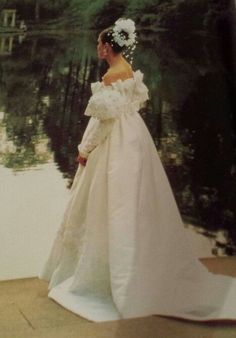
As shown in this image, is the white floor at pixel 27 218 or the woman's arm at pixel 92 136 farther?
the woman's arm at pixel 92 136

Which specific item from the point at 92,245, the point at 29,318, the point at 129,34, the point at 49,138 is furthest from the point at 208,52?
the point at 29,318

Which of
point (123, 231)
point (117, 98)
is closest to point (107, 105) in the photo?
point (117, 98)

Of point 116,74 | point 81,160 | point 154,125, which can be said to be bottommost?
point 81,160

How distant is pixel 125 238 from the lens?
129cm

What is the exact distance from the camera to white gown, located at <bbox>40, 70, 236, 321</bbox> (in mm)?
1251

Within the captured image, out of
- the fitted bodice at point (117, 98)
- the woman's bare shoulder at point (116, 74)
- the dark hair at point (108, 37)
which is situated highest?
the dark hair at point (108, 37)

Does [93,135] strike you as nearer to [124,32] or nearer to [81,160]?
[81,160]

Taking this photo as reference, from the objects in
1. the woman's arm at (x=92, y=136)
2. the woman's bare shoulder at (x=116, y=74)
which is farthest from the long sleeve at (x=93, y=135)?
the woman's bare shoulder at (x=116, y=74)

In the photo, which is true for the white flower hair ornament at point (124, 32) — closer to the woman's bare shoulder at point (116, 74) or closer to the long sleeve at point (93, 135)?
the woman's bare shoulder at point (116, 74)

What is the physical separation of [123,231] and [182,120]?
1.03 ft

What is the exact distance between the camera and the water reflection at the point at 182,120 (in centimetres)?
130

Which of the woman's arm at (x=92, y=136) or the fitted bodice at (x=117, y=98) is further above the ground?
the fitted bodice at (x=117, y=98)

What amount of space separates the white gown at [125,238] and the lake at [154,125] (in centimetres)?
3

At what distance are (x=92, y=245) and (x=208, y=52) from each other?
57 cm
